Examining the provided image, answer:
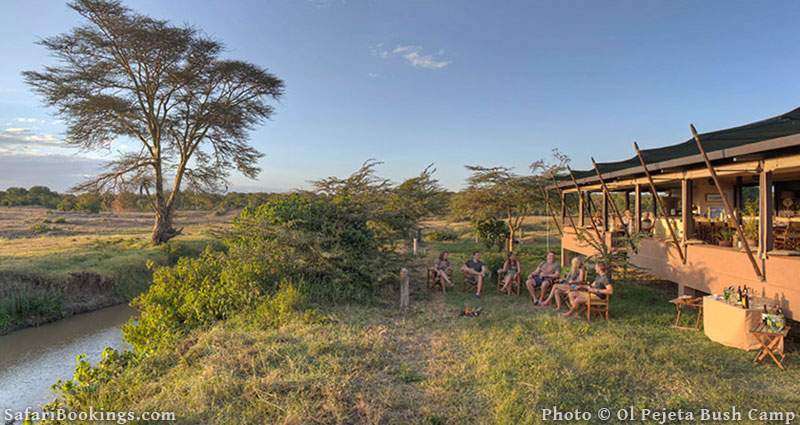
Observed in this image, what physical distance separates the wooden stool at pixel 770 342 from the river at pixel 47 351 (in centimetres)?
915

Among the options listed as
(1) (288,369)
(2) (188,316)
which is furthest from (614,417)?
(2) (188,316)

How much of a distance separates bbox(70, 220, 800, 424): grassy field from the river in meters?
2.72

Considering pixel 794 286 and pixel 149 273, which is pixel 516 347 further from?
pixel 149 273

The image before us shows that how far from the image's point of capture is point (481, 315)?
6914 mm

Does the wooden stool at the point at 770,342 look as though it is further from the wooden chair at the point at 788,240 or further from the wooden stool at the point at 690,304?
the wooden chair at the point at 788,240

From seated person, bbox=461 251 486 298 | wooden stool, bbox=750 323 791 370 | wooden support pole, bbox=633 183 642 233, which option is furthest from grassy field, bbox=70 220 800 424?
wooden support pole, bbox=633 183 642 233

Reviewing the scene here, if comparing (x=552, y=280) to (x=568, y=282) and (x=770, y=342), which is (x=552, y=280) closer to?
(x=568, y=282)

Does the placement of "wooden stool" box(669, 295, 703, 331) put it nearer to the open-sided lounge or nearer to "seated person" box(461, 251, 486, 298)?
the open-sided lounge

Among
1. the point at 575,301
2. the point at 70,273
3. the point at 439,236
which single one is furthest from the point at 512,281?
the point at 439,236

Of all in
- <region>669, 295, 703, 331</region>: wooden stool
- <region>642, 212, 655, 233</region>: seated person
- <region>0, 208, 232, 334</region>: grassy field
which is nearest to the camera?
<region>669, 295, 703, 331</region>: wooden stool

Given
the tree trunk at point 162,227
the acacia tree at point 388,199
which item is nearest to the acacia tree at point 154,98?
the tree trunk at point 162,227

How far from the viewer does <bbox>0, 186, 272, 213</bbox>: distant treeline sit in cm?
1566

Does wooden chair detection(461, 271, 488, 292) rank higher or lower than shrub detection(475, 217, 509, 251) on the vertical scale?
lower

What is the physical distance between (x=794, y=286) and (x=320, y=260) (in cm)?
691
